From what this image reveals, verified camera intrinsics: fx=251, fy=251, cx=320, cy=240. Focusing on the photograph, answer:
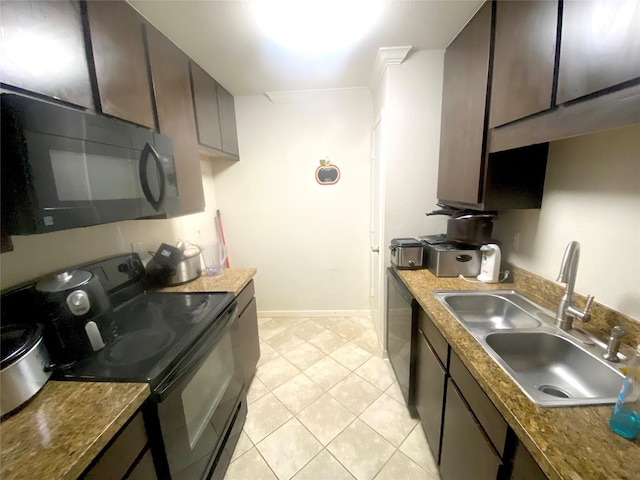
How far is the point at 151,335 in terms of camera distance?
1106 mm

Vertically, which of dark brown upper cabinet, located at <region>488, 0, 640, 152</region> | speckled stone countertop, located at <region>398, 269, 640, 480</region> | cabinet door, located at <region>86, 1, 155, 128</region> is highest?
cabinet door, located at <region>86, 1, 155, 128</region>

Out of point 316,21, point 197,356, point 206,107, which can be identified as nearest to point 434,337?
point 197,356

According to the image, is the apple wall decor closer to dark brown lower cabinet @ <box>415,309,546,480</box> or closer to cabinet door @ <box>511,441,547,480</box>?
dark brown lower cabinet @ <box>415,309,546,480</box>

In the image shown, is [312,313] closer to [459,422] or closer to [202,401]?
[202,401]

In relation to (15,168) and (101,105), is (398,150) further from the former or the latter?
(15,168)

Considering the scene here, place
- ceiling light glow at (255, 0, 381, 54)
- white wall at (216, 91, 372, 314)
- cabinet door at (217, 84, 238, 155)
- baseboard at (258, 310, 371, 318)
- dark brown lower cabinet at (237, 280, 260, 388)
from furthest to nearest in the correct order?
baseboard at (258, 310, 371, 318) < white wall at (216, 91, 372, 314) < cabinet door at (217, 84, 238, 155) < dark brown lower cabinet at (237, 280, 260, 388) < ceiling light glow at (255, 0, 381, 54)

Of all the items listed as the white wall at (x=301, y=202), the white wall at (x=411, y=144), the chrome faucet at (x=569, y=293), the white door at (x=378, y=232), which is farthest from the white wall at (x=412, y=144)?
the chrome faucet at (x=569, y=293)

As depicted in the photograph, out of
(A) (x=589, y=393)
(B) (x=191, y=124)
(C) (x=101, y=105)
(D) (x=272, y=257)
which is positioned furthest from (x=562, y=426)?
(D) (x=272, y=257)

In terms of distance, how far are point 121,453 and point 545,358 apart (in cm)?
156

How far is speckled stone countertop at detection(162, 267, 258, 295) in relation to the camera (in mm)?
1591

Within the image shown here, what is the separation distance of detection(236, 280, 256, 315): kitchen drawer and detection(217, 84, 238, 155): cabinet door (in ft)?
4.18

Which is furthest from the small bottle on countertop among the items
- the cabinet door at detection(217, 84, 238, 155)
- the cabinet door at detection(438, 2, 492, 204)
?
the cabinet door at detection(217, 84, 238, 155)

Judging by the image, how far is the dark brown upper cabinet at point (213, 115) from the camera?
1836 millimetres

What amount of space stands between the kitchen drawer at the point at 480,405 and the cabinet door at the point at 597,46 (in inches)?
38.9
